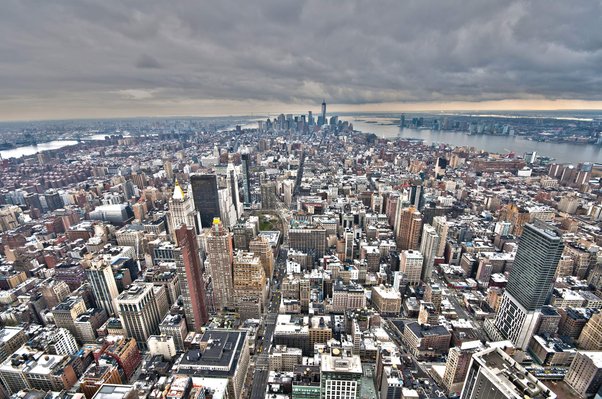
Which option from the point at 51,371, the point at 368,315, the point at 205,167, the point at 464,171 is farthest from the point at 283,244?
the point at 464,171

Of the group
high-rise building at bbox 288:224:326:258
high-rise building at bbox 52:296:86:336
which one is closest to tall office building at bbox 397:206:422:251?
high-rise building at bbox 288:224:326:258

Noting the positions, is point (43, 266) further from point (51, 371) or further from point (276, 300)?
point (276, 300)

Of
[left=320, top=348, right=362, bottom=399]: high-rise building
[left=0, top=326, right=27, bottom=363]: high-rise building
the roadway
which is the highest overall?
[left=320, top=348, right=362, bottom=399]: high-rise building

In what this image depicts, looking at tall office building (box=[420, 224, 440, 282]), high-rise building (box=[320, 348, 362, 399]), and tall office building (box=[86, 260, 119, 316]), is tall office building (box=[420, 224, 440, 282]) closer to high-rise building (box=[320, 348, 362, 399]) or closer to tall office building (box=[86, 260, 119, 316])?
high-rise building (box=[320, 348, 362, 399])

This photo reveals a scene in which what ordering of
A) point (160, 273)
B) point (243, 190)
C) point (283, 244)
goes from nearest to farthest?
1. point (160, 273)
2. point (283, 244)
3. point (243, 190)

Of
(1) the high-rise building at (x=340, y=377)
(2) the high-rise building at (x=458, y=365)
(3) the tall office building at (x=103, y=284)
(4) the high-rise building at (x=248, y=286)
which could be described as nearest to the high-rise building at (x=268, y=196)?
(4) the high-rise building at (x=248, y=286)

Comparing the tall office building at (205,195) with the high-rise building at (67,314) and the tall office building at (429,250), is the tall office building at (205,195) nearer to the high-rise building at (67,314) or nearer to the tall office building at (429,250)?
the high-rise building at (67,314)
